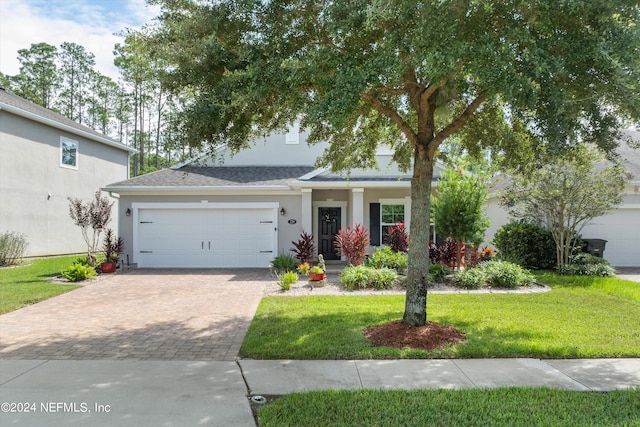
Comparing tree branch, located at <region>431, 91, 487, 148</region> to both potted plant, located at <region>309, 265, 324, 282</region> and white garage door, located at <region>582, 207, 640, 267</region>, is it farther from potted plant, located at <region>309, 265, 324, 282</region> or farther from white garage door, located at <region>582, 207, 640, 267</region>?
white garage door, located at <region>582, 207, 640, 267</region>

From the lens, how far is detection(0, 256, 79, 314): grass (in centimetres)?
909

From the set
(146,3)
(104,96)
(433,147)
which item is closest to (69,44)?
(104,96)

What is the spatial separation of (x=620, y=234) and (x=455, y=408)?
557 inches

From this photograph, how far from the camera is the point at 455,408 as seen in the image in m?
3.92

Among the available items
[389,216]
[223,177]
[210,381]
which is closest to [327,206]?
[389,216]

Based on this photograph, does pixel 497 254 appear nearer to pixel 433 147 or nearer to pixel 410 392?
pixel 433 147

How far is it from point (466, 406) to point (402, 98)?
20.1ft

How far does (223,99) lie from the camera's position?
5.66m

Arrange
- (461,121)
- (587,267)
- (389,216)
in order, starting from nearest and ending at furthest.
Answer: (461,121)
(587,267)
(389,216)

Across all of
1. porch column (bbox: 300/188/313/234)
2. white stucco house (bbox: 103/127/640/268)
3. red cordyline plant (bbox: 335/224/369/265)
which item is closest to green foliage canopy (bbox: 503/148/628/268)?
white stucco house (bbox: 103/127/640/268)

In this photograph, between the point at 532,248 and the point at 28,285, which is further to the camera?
the point at 532,248

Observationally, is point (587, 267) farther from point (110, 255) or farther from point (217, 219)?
point (110, 255)

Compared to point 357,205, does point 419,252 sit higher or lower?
lower

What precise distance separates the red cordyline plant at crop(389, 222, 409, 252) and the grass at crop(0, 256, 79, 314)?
920cm
